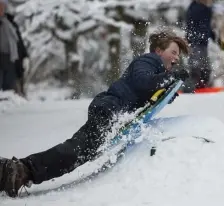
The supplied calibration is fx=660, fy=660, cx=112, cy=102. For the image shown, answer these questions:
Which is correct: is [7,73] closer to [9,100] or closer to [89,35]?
[9,100]

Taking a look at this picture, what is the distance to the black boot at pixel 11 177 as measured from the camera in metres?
4.23

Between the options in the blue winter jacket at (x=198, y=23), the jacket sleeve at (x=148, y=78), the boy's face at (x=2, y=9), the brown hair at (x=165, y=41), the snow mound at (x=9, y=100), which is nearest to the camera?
the jacket sleeve at (x=148, y=78)

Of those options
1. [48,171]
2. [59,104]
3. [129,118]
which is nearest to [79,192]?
[48,171]

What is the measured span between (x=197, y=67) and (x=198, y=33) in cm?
42

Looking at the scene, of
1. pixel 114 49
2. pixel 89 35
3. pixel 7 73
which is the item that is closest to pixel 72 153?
pixel 7 73

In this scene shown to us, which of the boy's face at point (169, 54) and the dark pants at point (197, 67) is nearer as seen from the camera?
the boy's face at point (169, 54)

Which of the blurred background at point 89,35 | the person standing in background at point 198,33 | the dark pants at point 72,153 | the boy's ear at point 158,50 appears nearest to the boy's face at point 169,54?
the boy's ear at point 158,50

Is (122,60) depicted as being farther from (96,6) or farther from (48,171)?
(48,171)

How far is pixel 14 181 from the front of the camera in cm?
423

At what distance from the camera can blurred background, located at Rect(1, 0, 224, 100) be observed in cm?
1420

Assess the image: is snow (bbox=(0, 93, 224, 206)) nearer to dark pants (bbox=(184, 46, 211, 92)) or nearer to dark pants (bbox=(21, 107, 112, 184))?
dark pants (bbox=(21, 107, 112, 184))

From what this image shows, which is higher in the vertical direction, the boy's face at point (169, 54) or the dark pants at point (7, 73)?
the boy's face at point (169, 54)

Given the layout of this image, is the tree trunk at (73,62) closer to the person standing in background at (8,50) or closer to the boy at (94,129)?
the person standing in background at (8,50)

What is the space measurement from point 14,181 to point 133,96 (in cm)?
99
